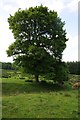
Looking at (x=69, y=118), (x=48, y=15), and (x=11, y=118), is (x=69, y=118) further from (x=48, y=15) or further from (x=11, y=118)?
(x=48, y=15)

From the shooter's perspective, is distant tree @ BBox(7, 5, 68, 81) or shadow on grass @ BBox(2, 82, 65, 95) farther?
distant tree @ BBox(7, 5, 68, 81)

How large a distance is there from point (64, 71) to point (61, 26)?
940 cm

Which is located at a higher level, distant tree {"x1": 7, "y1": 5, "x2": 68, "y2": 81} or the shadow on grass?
distant tree {"x1": 7, "y1": 5, "x2": 68, "y2": 81}

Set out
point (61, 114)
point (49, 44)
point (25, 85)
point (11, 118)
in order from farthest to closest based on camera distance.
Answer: point (49, 44) < point (25, 85) < point (61, 114) < point (11, 118)

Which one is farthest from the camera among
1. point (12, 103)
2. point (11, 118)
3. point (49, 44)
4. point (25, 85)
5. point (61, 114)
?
point (49, 44)

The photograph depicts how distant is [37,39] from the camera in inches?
2290

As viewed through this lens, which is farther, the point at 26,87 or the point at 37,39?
the point at 37,39

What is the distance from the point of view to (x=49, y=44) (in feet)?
188

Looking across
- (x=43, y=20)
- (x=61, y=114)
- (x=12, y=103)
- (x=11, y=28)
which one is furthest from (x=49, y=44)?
(x=61, y=114)

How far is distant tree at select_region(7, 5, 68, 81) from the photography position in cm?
5672

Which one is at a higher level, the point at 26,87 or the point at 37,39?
the point at 37,39

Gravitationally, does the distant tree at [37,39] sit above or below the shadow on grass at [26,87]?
above

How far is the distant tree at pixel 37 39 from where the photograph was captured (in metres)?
56.7

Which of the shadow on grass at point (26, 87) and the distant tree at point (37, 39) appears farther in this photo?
the distant tree at point (37, 39)
